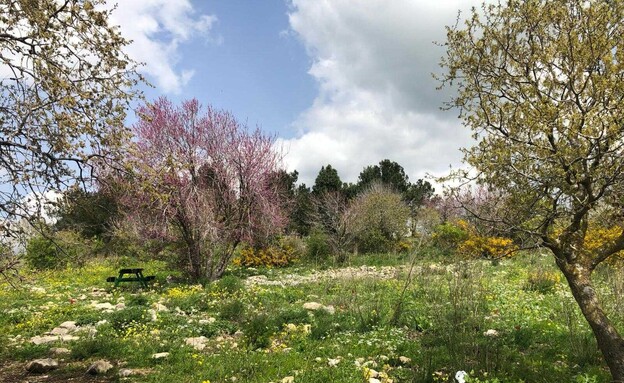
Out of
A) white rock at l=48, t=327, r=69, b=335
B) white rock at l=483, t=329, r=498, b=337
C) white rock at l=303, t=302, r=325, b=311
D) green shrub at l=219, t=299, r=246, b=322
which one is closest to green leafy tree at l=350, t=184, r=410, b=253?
white rock at l=303, t=302, r=325, b=311

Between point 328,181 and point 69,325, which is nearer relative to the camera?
point 69,325

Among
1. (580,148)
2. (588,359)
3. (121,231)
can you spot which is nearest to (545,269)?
(588,359)

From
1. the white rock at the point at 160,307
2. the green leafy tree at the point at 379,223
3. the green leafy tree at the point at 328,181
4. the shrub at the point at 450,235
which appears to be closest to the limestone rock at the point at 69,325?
the white rock at the point at 160,307

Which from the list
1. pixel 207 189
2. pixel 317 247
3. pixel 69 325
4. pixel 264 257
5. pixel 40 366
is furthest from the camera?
pixel 317 247

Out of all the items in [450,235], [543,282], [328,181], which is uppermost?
[328,181]

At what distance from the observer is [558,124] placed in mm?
4348

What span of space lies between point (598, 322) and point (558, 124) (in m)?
2.26

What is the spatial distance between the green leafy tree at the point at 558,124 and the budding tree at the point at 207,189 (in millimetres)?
10579

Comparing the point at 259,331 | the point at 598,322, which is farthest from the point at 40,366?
the point at 598,322

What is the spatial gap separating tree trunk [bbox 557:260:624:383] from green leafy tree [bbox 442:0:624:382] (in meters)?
0.01

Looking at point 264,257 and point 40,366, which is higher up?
point 264,257

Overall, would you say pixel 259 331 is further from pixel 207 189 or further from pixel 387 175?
pixel 387 175

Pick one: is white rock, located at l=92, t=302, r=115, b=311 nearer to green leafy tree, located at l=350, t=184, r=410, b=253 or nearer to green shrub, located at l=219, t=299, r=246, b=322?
green shrub, located at l=219, t=299, r=246, b=322

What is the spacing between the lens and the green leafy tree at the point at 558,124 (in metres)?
4.30
